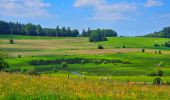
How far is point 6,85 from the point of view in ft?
59.9

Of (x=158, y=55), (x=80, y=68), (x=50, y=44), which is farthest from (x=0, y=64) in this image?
(x=50, y=44)

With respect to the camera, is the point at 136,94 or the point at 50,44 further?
the point at 50,44

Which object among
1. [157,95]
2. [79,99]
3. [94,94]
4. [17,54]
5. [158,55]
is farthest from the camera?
[158,55]

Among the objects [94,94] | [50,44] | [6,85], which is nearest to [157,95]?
[94,94]

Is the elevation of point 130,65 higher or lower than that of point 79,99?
lower

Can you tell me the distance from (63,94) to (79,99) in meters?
0.94

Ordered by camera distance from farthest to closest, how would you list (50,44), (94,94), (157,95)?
1. (50,44)
2. (157,95)
3. (94,94)

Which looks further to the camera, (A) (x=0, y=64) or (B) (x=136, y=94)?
(A) (x=0, y=64)

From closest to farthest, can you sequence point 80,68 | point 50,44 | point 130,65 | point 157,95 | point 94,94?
point 94,94 → point 157,95 → point 80,68 → point 130,65 → point 50,44

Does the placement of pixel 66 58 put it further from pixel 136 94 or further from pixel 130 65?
pixel 136 94

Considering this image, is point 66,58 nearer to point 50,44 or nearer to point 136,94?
point 50,44

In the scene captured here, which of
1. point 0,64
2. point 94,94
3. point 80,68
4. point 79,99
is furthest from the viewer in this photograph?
point 80,68

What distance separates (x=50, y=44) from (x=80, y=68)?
2478 inches

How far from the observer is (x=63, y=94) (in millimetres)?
16844
